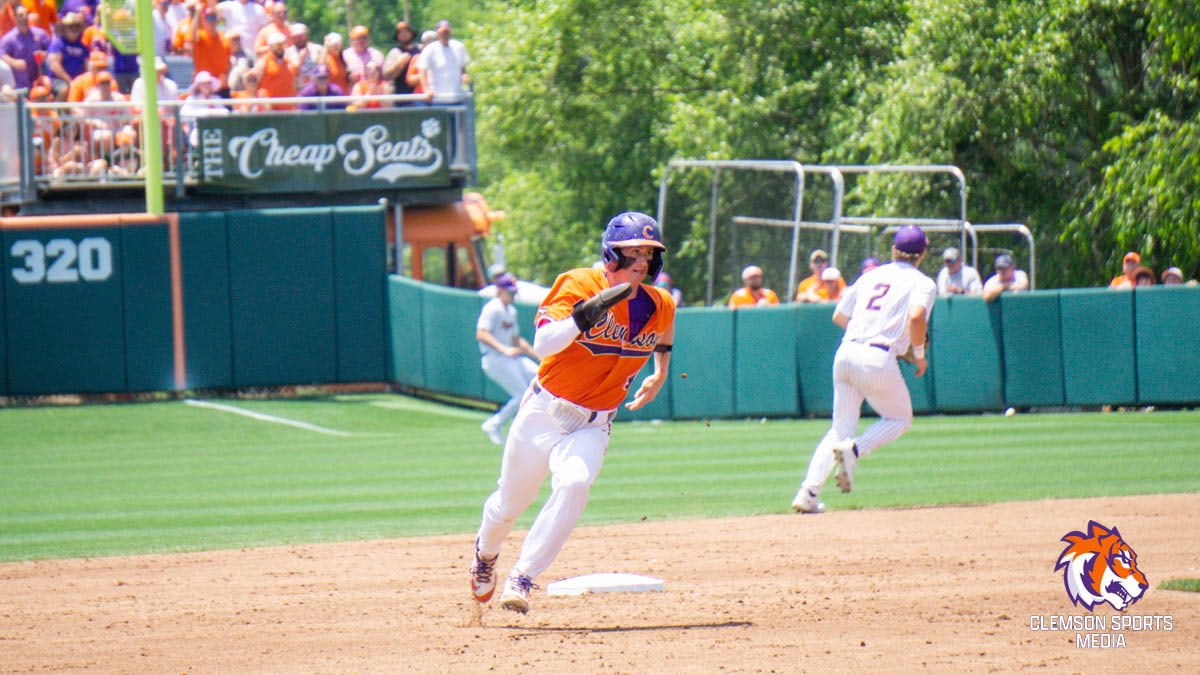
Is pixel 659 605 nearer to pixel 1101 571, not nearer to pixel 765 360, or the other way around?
pixel 1101 571

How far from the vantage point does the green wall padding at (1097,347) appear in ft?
58.2

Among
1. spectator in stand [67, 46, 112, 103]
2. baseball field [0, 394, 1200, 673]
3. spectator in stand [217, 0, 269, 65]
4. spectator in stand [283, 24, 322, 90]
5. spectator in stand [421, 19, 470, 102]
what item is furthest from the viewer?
spectator in stand [217, 0, 269, 65]

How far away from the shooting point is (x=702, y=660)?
6.25 metres

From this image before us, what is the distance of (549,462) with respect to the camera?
22.8 ft

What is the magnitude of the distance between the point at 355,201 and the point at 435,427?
5.13 meters

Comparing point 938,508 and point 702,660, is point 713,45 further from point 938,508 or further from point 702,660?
point 702,660

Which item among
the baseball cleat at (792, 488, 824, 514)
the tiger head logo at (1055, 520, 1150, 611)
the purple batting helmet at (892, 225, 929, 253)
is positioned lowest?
the baseball cleat at (792, 488, 824, 514)

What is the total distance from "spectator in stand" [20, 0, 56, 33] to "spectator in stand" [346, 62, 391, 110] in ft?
14.2

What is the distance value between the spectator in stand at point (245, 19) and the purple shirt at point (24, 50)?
2967mm

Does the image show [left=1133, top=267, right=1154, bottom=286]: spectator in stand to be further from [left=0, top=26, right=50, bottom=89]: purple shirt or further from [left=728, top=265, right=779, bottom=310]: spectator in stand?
[left=0, top=26, right=50, bottom=89]: purple shirt

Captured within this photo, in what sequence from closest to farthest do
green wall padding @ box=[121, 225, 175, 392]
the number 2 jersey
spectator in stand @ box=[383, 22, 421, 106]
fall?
1. the number 2 jersey
2. green wall padding @ box=[121, 225, 175, 392]
3. spectator in stand @ box=[383, 22, 421, 106]

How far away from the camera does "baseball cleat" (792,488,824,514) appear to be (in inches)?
415

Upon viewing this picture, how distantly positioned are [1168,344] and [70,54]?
15.1 m

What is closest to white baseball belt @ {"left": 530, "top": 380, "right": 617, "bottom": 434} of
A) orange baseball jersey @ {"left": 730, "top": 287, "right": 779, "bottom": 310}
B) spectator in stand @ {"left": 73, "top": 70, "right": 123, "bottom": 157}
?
orange baseball jersey @ {"left": 730, "top": 287, "right": 779, "bottom": 310}
